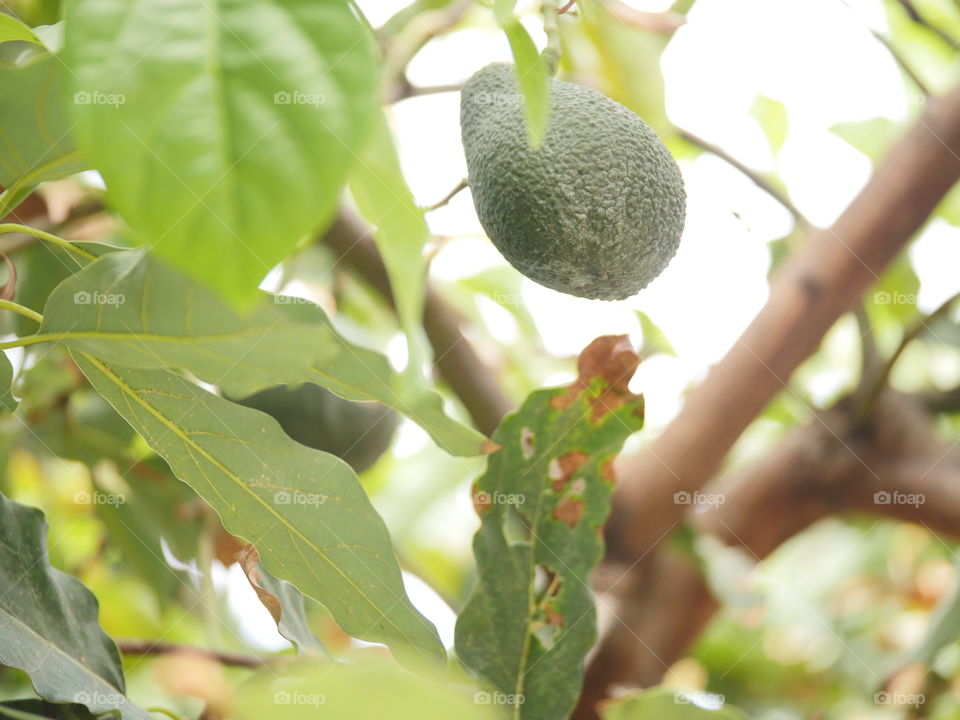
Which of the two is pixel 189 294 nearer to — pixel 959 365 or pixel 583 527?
pixel 583 527

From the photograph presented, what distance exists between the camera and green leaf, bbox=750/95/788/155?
121cm

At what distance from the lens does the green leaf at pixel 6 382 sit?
481 millimetres

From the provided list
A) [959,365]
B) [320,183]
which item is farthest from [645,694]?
[959,365]

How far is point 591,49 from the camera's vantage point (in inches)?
32.3

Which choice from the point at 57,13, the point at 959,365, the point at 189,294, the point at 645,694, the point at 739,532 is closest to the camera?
the point at 189,294

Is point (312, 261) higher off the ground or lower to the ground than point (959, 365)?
higher

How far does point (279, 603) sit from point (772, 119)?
991mm

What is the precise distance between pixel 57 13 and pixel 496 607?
2.04 feet
